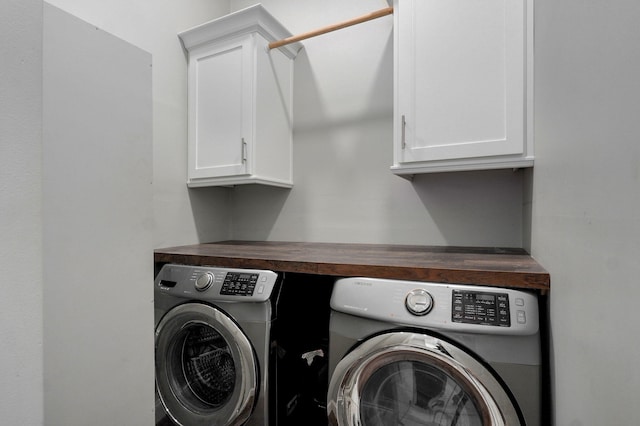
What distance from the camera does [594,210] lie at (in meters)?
0.52

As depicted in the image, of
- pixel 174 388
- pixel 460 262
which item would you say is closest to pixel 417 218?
pixel 460 262

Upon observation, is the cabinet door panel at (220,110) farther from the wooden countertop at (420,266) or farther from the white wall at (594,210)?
the white wall at (594,210)

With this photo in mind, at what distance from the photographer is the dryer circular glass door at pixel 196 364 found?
51.0 inches

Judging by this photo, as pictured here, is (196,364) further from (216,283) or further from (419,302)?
(419,302)

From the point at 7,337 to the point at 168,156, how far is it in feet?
4.63

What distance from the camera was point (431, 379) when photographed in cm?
98

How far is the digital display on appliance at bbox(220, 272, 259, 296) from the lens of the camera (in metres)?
1.27

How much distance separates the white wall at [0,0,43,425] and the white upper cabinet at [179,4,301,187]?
1.12 metres

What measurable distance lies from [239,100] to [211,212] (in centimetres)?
83

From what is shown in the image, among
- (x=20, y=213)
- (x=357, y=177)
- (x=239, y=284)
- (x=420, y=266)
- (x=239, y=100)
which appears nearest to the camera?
(x=20, y=213)

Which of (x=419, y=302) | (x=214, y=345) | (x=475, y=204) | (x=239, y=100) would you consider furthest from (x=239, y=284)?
(x=475, y=204)

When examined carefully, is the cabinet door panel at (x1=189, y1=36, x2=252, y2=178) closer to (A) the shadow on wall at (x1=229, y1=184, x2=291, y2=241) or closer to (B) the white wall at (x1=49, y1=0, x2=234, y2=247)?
(B) the white wall at (x1=49, y1=0, x2=234, y2=247)

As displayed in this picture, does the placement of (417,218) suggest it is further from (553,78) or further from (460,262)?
(553,78)

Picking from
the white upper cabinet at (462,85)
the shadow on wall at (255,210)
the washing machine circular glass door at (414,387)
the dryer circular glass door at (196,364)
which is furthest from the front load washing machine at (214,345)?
the white upper cabinet at (462,85)
